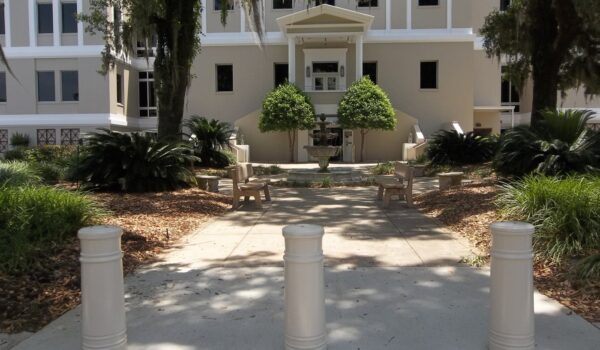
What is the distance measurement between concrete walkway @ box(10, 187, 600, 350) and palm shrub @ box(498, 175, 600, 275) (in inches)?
37.0

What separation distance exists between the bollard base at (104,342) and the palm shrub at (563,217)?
4589 millimetres

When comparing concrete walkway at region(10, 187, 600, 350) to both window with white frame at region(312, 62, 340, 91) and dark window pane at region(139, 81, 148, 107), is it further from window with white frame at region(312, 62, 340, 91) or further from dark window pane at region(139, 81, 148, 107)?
dark window pane at region(139, 81, 148, 107)

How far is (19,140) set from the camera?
31781 mm

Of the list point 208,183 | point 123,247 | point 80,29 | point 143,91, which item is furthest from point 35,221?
point 143,91

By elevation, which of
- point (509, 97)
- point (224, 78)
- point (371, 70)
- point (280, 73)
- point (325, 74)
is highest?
point (371, 70)

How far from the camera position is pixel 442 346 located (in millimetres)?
4316

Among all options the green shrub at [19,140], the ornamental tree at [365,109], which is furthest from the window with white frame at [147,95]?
the ornamental tree at [365,109]

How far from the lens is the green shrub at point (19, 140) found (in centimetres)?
3171

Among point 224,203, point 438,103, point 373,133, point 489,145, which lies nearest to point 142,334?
point 224,203

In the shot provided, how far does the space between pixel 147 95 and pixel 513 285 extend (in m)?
35.2

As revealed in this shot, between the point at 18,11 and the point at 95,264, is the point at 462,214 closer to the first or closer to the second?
the point at 95,264

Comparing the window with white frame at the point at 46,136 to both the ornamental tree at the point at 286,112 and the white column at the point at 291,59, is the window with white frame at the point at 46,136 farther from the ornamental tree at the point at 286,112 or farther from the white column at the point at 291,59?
the white column at the point at 291,59

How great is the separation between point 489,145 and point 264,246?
1467cm

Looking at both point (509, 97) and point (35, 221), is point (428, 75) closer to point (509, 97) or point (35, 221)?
point (509, 97)
